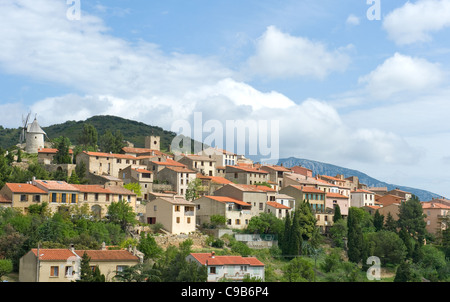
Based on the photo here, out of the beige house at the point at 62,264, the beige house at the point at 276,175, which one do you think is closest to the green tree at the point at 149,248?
the beige house at the point at 62,264

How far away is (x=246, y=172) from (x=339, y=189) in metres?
16.0

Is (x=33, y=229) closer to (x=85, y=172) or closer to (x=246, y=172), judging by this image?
(x=85, y=172)

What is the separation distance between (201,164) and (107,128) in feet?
301

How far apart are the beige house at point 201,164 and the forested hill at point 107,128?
51.9 meters

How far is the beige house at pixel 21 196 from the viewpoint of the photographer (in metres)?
57.7

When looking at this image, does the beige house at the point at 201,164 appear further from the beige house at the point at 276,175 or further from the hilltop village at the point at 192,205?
the beige house at the point at 276,175

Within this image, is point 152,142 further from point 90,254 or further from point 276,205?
point 90,254

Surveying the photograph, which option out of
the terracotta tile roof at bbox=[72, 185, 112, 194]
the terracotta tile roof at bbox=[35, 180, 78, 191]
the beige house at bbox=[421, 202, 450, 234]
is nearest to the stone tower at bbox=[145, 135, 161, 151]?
the terracotta tile roof at bbox=[72, 185, 112, 194]

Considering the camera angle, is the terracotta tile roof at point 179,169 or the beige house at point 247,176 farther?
the beige house at point 247,176

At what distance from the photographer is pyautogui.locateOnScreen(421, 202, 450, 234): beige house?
87375 millimetres

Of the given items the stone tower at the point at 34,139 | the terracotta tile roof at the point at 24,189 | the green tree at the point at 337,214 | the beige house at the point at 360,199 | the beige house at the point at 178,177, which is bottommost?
the green tree at the point at 337,214

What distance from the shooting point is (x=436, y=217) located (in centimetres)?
8812

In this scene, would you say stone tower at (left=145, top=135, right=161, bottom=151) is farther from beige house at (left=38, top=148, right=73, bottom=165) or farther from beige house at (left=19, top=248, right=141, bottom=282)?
beige house at (left=19, top=248, right=141, bottom=282)
